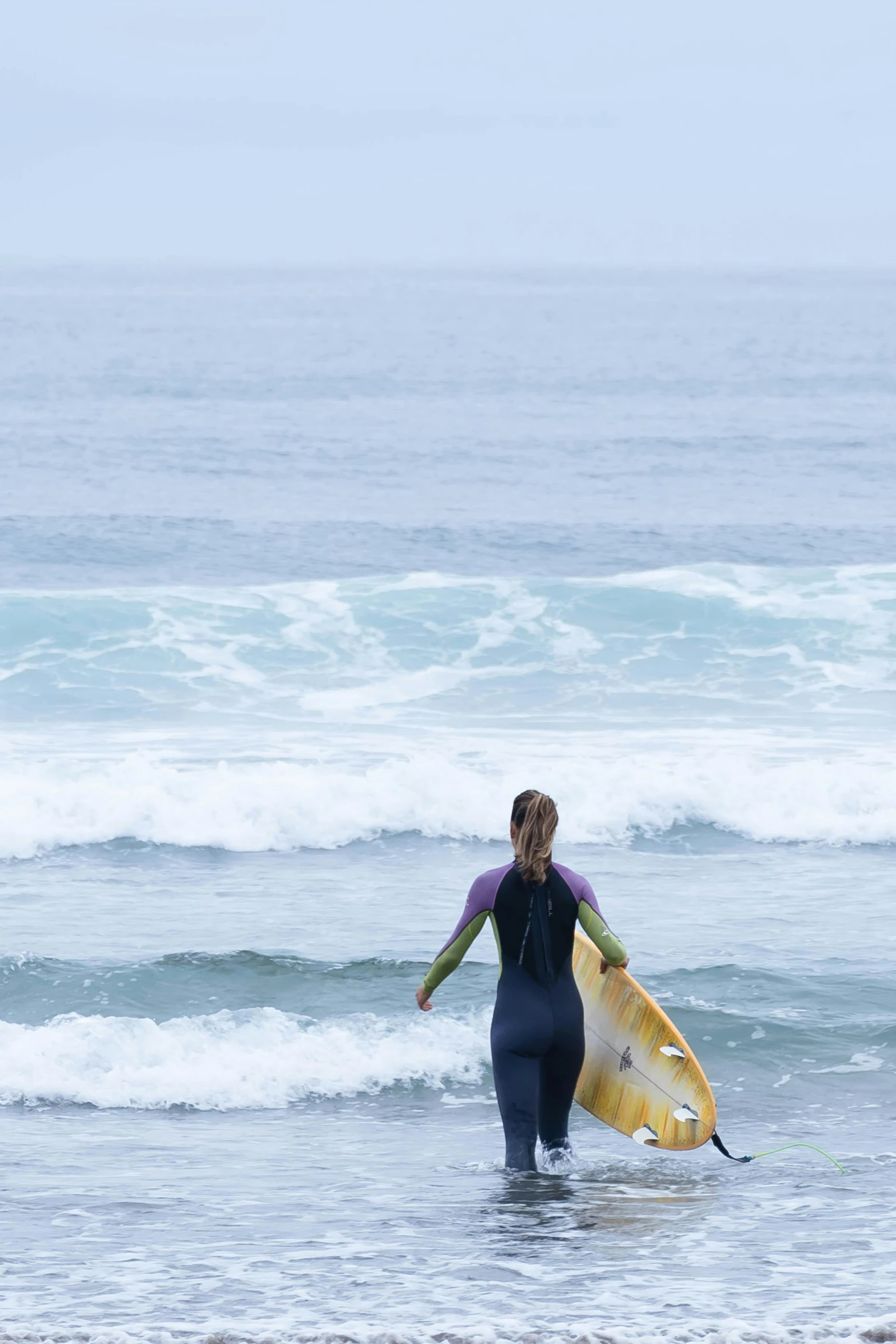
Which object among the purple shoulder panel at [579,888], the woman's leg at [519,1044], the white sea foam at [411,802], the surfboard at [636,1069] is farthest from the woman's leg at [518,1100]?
the white sea foam at [411,802]

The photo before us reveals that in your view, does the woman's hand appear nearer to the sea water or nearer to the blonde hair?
the blonde hair

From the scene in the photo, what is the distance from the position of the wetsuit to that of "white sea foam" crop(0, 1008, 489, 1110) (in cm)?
A: 195

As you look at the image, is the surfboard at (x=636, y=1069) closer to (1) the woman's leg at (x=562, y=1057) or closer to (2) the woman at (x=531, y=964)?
(1) the woman's leg at (x=562, y=1057)

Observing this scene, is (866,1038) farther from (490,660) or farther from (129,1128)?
(490,660)

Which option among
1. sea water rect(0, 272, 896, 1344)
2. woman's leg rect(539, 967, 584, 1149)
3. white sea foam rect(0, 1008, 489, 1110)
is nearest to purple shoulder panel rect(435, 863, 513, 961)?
woman's leg rect(539, 967, 584, 1149)

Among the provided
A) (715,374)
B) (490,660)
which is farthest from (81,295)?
(490,660)

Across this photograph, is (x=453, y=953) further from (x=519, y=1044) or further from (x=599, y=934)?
(x=599, y=934)

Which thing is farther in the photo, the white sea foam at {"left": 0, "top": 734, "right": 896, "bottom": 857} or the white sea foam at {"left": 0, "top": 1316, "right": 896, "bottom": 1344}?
the white sea foam at {"left": 0, "top": 734, "right": 896, "bottom": 857}

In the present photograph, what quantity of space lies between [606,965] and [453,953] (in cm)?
67

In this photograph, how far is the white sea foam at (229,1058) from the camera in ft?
24.1

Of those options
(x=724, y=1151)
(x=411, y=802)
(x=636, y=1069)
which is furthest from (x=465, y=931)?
(x=411, y=802)

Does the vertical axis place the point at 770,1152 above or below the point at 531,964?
below

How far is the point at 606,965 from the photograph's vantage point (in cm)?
599

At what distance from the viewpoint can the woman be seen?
18.4 feet
